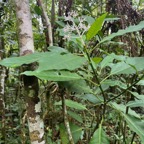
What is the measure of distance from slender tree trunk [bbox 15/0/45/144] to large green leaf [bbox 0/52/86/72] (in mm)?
224

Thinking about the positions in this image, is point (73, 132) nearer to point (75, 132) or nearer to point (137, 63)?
point (75, 132)

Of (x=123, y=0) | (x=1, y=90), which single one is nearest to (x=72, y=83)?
(x=123, y=0)

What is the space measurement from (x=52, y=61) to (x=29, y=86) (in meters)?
0.31

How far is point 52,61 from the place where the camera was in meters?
0.66

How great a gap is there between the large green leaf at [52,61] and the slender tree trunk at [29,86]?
8.8 inches

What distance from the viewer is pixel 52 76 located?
0.72 metres

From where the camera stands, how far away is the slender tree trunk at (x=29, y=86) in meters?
0.94

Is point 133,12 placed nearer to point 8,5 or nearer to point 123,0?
point 123,0

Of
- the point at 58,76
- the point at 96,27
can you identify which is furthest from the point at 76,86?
the point at 96,27

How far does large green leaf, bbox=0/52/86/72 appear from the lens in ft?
2.14

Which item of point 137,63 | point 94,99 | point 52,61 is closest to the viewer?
point 52,61

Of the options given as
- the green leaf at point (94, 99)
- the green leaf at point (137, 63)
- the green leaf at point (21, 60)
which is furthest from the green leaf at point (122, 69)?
the green leaf at point (21, 60)

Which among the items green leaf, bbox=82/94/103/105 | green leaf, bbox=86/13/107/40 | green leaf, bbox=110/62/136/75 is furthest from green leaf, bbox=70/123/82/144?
green leaf, bbox=86/13/107/40

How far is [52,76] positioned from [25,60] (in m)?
0.09
